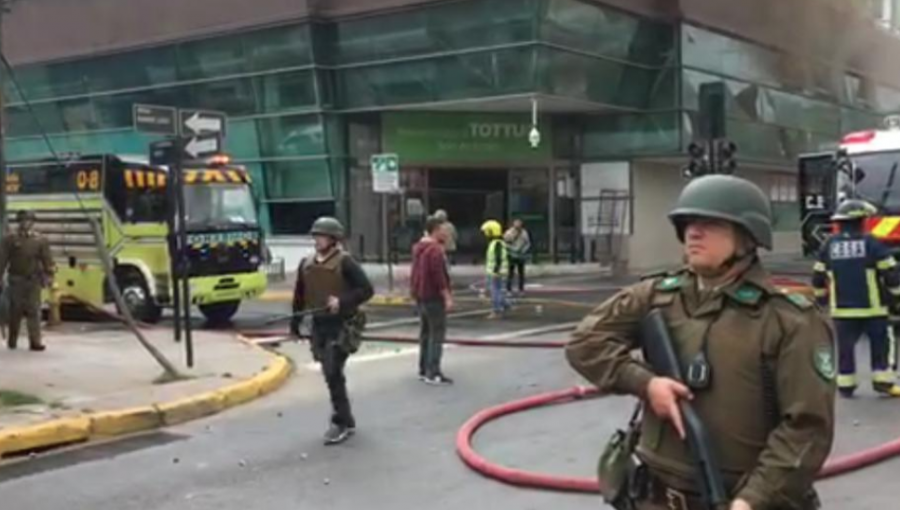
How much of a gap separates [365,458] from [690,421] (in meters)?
4.90

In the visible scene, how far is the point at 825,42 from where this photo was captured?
3631cm

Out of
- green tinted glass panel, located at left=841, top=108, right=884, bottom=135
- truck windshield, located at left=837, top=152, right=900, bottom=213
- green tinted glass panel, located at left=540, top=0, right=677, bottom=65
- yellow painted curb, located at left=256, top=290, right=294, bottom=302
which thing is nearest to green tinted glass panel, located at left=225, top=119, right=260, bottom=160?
yellow painted curb, located at left=256, top=290, right=294, bottom=302

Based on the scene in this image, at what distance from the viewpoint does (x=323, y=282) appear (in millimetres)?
Answer: 8008

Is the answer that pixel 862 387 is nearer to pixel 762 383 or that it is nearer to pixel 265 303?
pixel 762 383

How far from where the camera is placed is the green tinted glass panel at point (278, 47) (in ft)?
98.6

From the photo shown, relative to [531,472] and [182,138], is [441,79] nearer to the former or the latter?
[182,138]

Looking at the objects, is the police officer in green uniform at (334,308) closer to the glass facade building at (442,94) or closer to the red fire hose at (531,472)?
the red fire hose at (531,472)

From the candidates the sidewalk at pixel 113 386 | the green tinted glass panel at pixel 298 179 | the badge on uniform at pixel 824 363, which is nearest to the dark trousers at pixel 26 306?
the sidewalk at pixel 113 386

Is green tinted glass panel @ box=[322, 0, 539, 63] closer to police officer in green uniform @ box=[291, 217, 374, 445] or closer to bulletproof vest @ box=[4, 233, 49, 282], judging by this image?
bulletproof vest @ box=[4, 233, 49, 282]

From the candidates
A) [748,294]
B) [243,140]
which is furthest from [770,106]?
[748,294]

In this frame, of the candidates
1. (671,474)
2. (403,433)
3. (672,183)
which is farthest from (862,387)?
(672,183)

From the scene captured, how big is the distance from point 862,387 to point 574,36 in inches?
791

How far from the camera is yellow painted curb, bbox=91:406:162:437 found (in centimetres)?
832

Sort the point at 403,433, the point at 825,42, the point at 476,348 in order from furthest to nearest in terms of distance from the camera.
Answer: the point at 825,42, the point at 476,348, the point at 403,433
